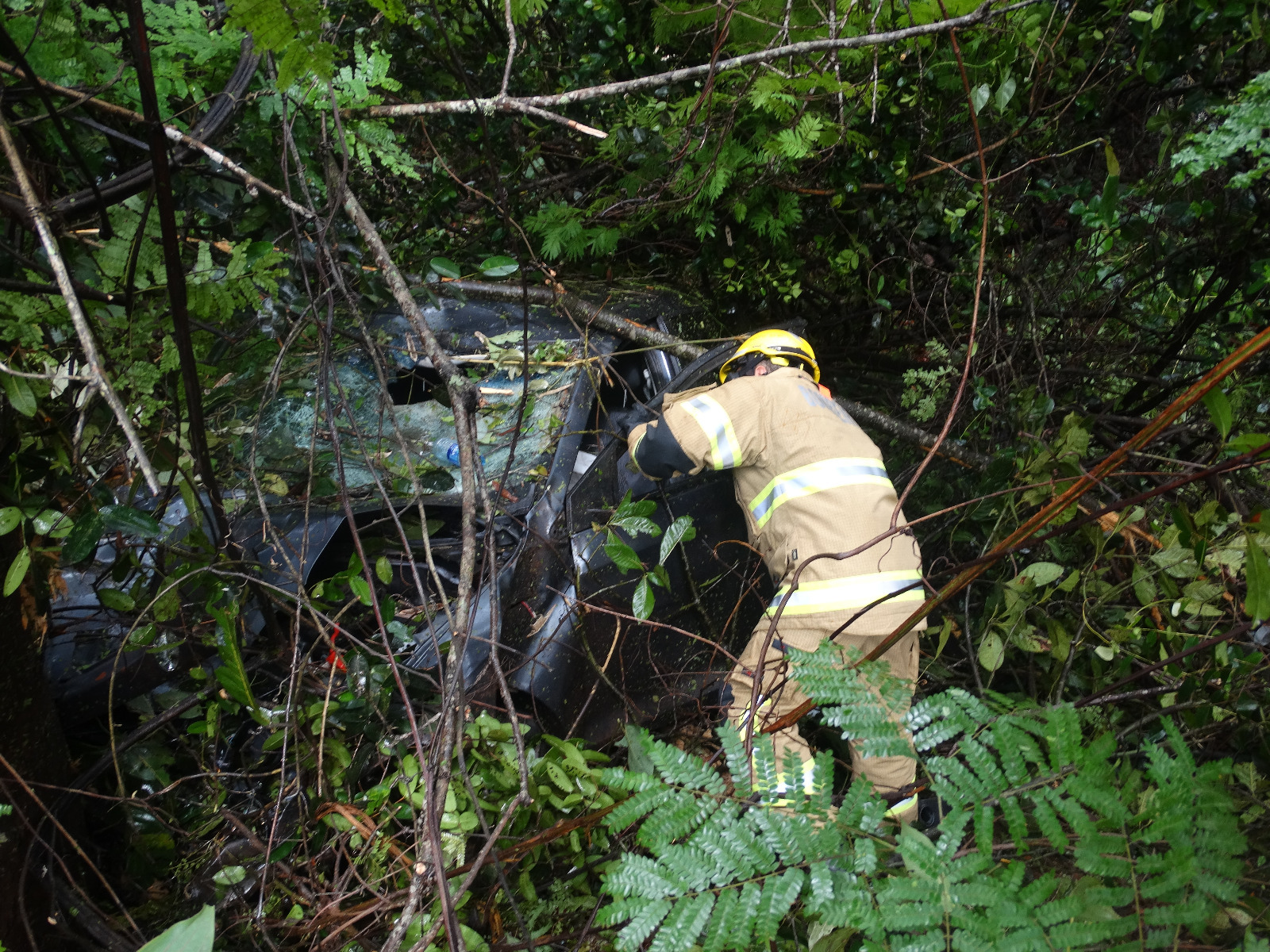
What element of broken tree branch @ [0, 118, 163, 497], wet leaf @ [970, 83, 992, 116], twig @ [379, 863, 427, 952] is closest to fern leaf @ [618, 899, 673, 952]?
twig @ [379, 863, 427, 952]

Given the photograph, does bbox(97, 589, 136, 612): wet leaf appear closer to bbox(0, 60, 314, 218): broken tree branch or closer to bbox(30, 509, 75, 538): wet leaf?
bbox(30, 509, 75, 538): wet leaf

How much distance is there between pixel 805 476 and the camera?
2549 mm

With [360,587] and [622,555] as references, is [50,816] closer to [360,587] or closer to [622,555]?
[360,587]

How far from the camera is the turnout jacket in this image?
8.04 feet

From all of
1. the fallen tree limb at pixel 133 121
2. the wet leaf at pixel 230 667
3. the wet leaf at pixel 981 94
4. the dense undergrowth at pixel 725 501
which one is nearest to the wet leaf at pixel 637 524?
the dense undergrowth at pixel 725 501

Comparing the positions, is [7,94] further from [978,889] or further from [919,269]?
Result: [919,269]

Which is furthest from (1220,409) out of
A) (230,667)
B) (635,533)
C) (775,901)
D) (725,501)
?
(230,667)

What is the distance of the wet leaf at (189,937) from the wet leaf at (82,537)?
1190 millimetres

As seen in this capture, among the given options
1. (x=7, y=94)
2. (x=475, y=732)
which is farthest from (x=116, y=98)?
(x=475, y=732)

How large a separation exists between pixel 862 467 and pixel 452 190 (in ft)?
9.29

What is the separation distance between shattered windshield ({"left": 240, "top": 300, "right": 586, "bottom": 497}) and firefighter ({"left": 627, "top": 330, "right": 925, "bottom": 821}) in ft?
1.56

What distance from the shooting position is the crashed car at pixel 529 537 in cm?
221

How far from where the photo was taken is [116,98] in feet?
5.69

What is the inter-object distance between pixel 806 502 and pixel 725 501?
18.3 inches
